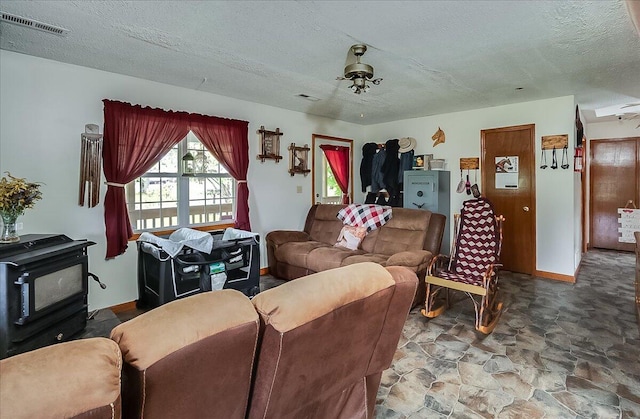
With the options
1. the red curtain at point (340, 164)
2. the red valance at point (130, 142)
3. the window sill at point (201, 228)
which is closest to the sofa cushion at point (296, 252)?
the window sill at point (201, 228)

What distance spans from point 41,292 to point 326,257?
2.54 metres

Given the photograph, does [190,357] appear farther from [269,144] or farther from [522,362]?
[269,144]

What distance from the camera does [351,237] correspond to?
429cm

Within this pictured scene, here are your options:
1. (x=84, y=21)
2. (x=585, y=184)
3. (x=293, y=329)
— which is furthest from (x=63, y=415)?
(x=585, y=184)

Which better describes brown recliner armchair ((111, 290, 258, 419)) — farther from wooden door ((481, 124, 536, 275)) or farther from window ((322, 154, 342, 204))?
window ((322, 154, 342, 204))

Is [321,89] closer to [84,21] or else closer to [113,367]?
[84,21]

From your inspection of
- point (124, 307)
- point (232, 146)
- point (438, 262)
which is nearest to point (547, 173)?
point (438, 262)

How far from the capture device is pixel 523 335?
9.52 ft

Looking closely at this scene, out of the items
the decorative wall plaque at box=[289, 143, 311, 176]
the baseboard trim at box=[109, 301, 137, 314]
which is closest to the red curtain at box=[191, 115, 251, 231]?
Result: the decorative wall plaque at box=[289, 143, 311, 176]

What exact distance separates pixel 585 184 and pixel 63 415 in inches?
299

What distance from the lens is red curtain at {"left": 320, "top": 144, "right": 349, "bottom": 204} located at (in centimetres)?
590

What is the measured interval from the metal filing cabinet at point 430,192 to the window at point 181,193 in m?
2.80

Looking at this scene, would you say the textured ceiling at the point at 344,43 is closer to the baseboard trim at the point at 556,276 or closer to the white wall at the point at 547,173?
the white wall at the point at 547,173

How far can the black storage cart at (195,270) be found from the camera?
3.22 meters
